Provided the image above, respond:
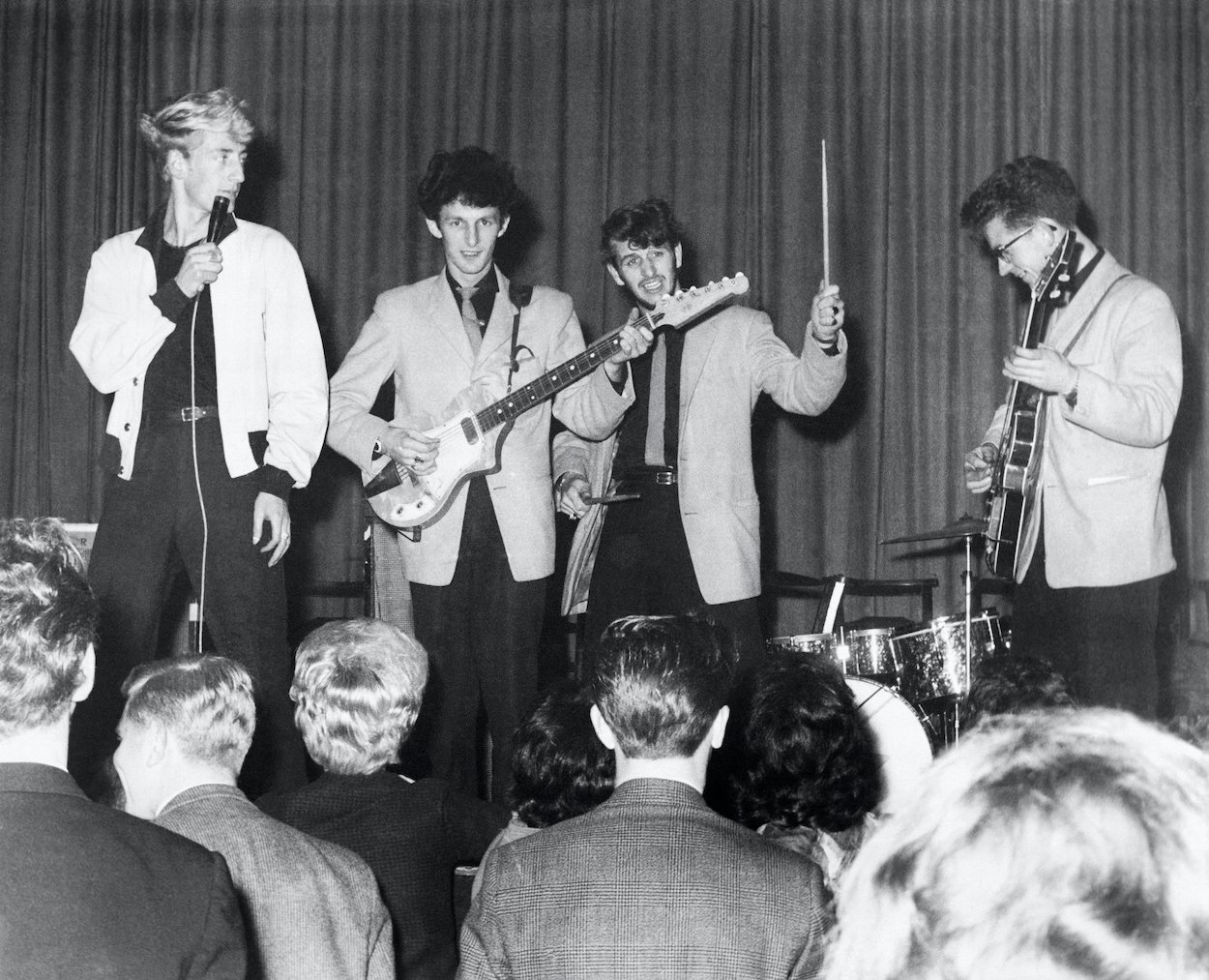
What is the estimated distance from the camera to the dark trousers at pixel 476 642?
11.3ft

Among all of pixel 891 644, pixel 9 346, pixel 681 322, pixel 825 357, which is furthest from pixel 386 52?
pixel 891 644

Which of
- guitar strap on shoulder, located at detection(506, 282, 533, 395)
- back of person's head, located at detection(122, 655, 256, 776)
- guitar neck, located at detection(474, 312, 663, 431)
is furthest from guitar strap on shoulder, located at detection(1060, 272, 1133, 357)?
back of person's head, located at detection(122, 655, 256, 776)

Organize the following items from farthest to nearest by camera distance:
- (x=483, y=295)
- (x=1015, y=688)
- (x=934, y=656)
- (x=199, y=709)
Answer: (x=934, y=656)
(x=483, y=295)
(x=1015, y=688)
(x=199, y=709)

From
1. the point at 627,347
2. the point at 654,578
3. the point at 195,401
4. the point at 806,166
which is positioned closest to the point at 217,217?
the point at 195,401

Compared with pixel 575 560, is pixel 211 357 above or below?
above

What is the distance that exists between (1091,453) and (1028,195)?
2.08ft

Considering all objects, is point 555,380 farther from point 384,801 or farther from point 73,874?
point 73,874

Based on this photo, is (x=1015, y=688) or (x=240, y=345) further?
(x=240, y=345)

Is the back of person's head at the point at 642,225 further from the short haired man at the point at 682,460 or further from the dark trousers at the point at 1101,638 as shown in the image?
the dark trousers at the point at 1101,638

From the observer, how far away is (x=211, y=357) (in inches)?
125

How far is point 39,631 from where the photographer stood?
1396 millimetres

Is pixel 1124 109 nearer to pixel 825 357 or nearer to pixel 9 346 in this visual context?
pixel 825 357

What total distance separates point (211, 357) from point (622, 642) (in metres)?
1.74

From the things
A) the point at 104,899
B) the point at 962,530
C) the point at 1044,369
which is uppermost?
the point at 1044,369
